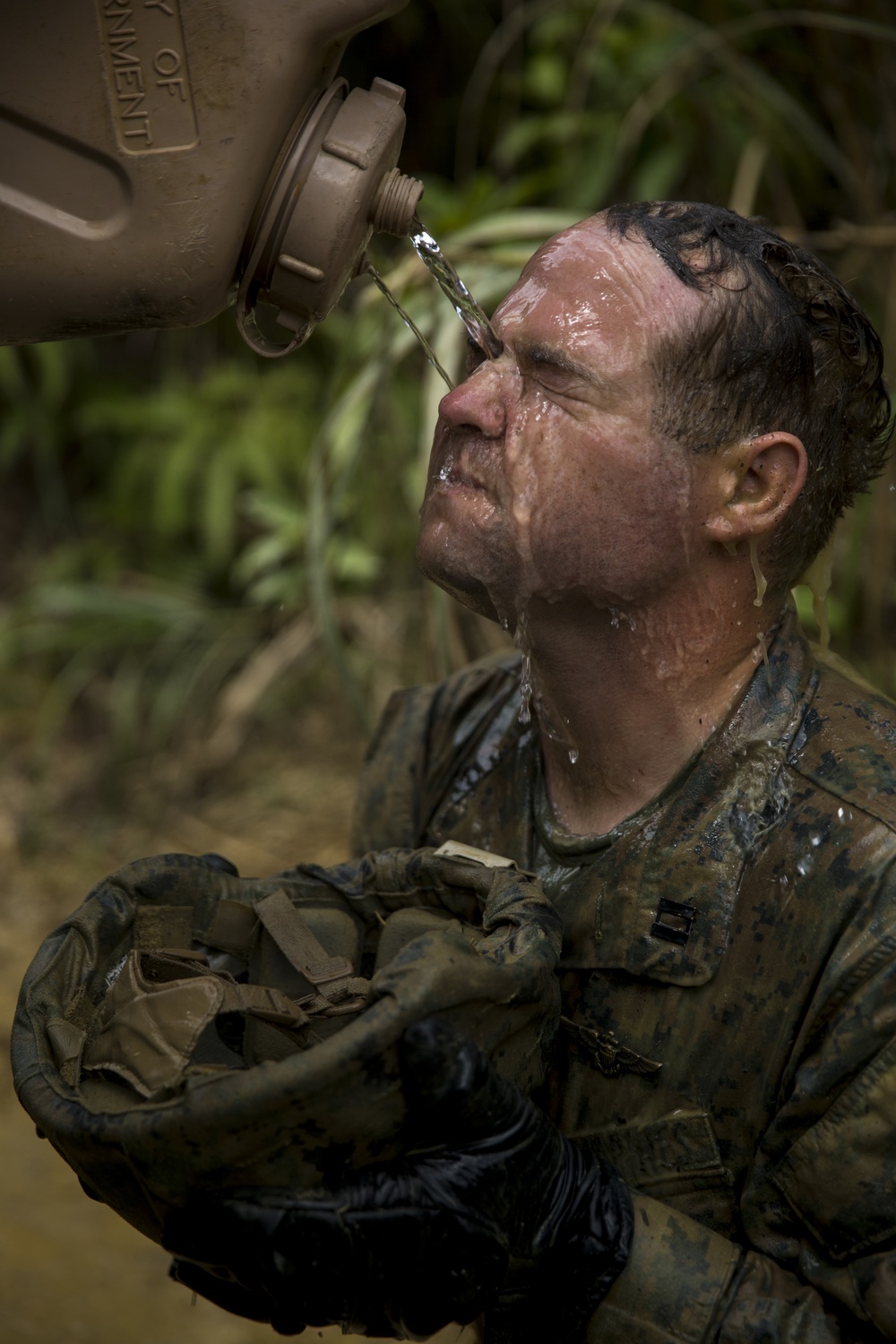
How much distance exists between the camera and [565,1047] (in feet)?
5.89

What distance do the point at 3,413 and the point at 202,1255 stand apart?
529 centimetres

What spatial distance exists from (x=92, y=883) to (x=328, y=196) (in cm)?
329

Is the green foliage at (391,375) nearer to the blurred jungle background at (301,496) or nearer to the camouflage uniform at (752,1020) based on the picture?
the blurred jungle background at (301,496)

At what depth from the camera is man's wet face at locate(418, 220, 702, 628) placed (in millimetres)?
1734

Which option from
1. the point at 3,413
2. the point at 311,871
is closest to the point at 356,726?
the point at 3,413

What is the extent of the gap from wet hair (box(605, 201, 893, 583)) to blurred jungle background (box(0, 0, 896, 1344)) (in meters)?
0.94

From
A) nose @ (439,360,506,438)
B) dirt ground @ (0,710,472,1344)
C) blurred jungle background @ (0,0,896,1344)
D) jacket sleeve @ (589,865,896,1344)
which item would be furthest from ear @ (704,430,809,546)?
dirt ground @ (0,710,472,1344)

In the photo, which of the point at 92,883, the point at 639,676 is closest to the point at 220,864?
the point at 639,676

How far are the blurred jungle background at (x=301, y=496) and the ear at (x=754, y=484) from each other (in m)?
0.97

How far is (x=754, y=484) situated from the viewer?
1.83m

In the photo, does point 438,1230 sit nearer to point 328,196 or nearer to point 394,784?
point 394,784

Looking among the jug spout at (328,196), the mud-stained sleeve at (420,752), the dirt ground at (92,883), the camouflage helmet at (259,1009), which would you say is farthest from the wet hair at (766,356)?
the dirt ground at (92,883)

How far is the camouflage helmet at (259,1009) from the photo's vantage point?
1.35 meters

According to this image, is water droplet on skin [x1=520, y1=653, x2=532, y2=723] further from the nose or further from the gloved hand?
the gloved hand
